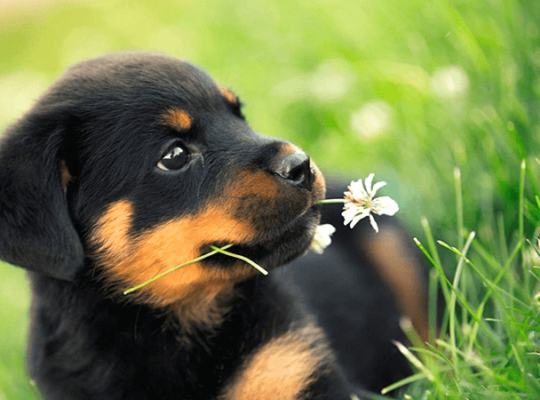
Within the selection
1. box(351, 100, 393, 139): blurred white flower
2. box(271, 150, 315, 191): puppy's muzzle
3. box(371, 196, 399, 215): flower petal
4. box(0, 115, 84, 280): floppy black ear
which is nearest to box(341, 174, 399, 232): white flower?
box(371, 196, 399, 215): flower petal

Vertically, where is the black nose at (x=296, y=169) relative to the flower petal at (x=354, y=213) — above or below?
above

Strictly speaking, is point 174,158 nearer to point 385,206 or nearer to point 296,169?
point 296,169

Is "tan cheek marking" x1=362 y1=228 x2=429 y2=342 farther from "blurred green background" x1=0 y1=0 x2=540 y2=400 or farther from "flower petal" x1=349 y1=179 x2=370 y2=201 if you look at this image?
"flower petal" x1=349 y1=179 x2=370 y2=201

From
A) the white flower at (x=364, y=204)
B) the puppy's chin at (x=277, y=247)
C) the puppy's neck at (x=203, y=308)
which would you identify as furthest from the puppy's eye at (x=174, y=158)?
the white flower at (x=364, y=204)

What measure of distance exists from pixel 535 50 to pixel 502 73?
19cm

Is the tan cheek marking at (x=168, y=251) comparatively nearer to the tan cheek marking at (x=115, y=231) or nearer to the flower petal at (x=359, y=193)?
the tan cheek marking at (x=115, y=231)

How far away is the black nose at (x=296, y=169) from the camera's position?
80.4 inches

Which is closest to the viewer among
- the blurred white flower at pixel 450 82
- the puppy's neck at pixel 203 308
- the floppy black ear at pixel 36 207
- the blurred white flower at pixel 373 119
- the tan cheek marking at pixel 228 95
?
the floppy black ear at pixel 36 207

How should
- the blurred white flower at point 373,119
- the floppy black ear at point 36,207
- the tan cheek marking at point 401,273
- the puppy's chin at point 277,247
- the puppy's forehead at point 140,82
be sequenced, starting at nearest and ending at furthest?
1. the floppy black ear at point 36,207
2. the puppy's chin at point 277,247
3. the puppy's forehead at point 140,82
4. the tan cheek marking at point 401,273
5. the blurred white flower at point 373,119

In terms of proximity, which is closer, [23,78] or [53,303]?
[53,303]

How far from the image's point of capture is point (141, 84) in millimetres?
2238

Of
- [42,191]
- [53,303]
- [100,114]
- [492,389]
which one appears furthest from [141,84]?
[492,389]

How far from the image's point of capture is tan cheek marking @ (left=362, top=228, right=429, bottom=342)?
3.49 metres

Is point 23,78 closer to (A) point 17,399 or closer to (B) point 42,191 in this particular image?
(A) point 17,399
